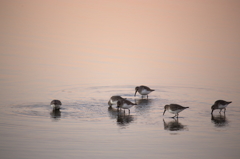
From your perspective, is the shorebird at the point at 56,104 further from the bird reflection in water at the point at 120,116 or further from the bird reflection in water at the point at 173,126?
the bird reflection in water at the point at 173,126

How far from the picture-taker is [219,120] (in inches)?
797

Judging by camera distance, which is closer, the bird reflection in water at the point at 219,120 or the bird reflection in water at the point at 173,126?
the bird reflection in water at the point at 173,126

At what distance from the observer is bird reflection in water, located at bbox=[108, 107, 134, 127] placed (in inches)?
777

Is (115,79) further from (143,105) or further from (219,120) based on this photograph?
(219,120)

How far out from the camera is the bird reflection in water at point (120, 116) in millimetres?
19744

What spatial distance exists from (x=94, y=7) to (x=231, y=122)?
47519mm

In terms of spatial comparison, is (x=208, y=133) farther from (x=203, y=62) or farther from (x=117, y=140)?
(x=203, y=62)

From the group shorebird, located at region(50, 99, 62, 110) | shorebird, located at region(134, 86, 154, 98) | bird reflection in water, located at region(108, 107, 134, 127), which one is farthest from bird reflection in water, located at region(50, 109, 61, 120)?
shorebird, located at region(134, 86, 154, 98)

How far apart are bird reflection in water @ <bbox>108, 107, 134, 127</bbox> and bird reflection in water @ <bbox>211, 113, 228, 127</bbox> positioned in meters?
4.23

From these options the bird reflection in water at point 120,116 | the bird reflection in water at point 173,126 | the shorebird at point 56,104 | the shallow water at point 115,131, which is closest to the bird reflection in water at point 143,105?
the shallow water at point 115,131

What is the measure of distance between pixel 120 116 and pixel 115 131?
118 inches

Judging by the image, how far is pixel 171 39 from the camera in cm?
4675

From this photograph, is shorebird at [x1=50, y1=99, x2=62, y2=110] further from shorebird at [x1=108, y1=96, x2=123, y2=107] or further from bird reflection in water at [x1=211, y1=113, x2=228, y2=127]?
bird reflection in water at [x1=211, y1=113, x2=228, y2=127]

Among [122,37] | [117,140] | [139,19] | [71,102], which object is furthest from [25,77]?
[139,19]
